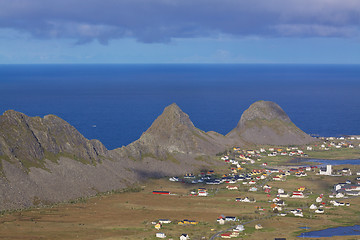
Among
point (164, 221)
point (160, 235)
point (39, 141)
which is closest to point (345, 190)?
point (164, 221)

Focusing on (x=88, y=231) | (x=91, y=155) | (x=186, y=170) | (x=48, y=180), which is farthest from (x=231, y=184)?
(x=88, y=231)

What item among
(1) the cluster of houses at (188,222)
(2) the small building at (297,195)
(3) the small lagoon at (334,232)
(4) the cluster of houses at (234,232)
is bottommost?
(3) the small lagoon at (334,232)

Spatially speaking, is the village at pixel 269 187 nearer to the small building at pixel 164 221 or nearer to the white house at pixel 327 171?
the white house at pixel 327 171

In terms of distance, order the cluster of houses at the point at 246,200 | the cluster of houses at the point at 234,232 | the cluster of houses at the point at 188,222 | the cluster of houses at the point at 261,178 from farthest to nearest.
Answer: the cluster of houses at the point at 246,200
the cluster of houses at the point at 261,178
the cluster of houses at the point at 188,222
the cluster of houses at the point at 234,232

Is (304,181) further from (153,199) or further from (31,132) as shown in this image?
(31,132)

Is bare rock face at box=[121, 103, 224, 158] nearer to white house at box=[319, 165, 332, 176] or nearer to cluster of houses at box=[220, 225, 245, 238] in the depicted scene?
white house at box=[319, 165, 332, 176]

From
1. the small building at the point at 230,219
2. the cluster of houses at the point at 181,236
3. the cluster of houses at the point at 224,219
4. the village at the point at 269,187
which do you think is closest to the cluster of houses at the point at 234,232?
the village at the point at 269,187

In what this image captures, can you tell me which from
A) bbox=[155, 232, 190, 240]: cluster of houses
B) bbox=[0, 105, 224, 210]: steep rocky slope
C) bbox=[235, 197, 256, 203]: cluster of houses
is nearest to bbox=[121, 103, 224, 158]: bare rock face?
bbox=[0, 105, 224, 210]: steep rocky slope
